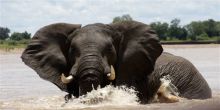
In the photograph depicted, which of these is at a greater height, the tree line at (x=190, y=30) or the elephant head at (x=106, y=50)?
the elephant head at (x=106, y=50)

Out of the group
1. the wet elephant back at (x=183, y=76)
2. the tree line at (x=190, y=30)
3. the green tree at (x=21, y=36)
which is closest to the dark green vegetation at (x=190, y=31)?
the tree line at (x=190, y=30)

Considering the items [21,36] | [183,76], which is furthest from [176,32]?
[183,76]

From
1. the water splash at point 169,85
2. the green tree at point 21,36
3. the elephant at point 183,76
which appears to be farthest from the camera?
the green tree at point 21,36

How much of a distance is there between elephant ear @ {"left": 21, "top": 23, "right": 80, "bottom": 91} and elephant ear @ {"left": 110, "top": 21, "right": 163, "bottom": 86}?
0.75m

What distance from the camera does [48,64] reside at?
9.85 m

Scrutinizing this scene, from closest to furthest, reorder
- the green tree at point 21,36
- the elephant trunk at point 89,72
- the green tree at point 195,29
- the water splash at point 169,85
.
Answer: the elephant trunk at point 89,72 → the water splash at point 169,85 → the green tree at point 21,36 → the green tree at point 195,29

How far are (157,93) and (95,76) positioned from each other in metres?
2.34

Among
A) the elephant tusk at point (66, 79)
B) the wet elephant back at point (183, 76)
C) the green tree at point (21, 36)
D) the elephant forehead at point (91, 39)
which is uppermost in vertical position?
the elephant forehead at point (91, 39)

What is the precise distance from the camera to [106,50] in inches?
360

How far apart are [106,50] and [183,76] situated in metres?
3.09

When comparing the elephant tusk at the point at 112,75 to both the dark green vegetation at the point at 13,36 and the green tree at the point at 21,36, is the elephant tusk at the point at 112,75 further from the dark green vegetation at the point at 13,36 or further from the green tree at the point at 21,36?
the green tree at the point at 21,36

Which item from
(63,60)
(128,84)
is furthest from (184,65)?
(63,60)

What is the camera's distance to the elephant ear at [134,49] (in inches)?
384

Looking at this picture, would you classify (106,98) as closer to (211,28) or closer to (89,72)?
(89,72)
